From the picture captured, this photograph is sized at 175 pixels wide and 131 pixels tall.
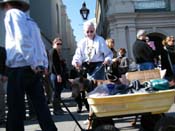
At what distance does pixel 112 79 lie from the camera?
7.55 meters

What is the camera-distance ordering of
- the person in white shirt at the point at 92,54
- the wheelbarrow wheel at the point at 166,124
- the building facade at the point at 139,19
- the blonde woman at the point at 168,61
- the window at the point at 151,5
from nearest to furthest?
1. the wheelbarrow wheel at the point at 166,124
2. the person in white shirt at the point at 92,54
3. the blonde woman at the point at 168,61
4. the building facade at the point at 139,19
5. the window at the point at 151,5

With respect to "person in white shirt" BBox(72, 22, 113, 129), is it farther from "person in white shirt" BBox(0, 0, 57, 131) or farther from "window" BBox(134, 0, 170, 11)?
"window" BBox(134, 0, 170, 11)

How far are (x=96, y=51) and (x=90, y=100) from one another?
1895 mm

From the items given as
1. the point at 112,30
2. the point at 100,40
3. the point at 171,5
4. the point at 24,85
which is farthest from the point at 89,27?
the point at 171,5

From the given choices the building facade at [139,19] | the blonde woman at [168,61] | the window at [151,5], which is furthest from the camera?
the window at [151,5]

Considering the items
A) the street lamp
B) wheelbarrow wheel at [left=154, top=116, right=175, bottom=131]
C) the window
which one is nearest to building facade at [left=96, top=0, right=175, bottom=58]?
the window

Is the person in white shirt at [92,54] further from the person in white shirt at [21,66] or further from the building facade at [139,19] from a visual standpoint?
the building facade at [139,19]

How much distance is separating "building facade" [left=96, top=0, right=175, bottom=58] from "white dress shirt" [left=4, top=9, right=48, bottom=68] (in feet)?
89.2

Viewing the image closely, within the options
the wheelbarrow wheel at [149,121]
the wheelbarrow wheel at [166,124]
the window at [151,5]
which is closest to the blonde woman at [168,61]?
the wheelbarrow wheel at [149,121]

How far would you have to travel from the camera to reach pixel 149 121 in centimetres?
698

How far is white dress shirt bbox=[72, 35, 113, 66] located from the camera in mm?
8016

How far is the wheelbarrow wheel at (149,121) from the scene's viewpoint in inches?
262

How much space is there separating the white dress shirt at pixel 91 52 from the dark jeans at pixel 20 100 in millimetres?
2320

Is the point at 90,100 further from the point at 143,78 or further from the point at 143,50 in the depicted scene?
the point at 143,50
